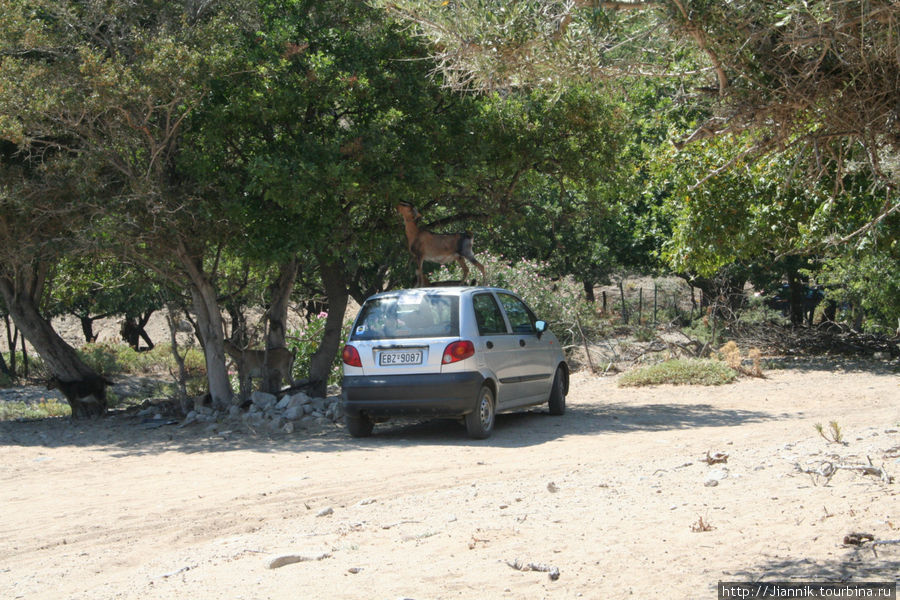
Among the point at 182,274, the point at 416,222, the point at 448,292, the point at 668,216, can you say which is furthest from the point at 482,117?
the point at 668,216

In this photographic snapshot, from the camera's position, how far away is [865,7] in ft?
15.7

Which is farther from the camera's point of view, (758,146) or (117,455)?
(117,455)

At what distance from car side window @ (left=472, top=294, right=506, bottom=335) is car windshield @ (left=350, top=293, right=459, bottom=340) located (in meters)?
0.33

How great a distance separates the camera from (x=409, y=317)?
34.0ft

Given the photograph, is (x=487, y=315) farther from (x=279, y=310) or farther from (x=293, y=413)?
(x=279, y=310)

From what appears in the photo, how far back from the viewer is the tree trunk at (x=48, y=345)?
1385 cm

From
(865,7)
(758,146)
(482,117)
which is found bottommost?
(758,146)

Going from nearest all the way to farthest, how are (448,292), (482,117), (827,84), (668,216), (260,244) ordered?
(827,84)
(448,292)
(260,244)
(482,117)
(668,216)

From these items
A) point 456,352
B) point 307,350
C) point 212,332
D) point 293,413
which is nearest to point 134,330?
point 307,350

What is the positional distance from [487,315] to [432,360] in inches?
43.7

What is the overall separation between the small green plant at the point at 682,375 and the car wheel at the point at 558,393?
3886mm

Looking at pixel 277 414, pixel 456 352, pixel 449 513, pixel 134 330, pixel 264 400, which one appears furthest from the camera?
pixel 134 330

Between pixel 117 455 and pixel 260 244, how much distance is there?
323 cm

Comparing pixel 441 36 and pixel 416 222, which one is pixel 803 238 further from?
pixel 441 36
